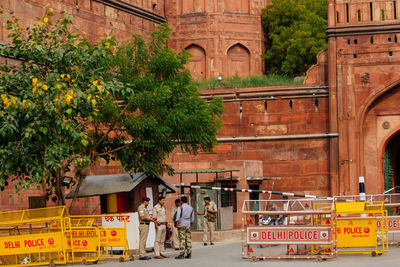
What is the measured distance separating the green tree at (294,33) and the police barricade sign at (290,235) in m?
24.5

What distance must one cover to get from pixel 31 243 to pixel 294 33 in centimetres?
2678

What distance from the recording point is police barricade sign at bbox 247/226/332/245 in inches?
650

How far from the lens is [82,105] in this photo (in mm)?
19125

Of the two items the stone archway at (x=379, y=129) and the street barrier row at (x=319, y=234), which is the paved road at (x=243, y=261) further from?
the stone archway at (x=379, y=129)

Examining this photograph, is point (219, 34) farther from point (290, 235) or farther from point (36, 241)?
point (290, 235)

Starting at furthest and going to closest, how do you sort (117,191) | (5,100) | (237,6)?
(237,6)
(117,191)
(5,100)

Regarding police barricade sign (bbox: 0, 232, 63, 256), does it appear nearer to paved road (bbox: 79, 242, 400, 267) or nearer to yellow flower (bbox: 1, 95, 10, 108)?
paved road (bbox: 79, 242, 400, 267)

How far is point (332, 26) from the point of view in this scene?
3391 centimetres

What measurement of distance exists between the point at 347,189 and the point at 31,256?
58.2ft

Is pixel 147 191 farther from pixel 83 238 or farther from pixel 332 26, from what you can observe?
pixel 332 26

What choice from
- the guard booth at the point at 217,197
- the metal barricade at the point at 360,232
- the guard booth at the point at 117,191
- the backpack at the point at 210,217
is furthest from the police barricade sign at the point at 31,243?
the guard booth at the point at 217,197

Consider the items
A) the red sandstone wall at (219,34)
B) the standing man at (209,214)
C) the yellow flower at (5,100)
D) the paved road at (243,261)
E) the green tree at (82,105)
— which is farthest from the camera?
the red sandstone wall at (219,34)

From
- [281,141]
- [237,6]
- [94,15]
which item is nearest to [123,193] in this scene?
[281,141]

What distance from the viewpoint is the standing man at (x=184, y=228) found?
18.2 meters
